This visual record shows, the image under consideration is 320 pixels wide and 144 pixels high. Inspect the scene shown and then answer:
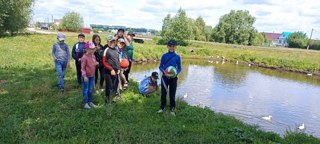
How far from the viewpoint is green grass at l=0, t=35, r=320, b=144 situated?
20.5ft

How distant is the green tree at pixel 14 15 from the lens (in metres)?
30.9

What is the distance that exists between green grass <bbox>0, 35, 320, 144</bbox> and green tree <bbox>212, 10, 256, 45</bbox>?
61.5 m

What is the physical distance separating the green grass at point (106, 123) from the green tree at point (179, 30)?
136 feet

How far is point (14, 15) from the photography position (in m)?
33.4

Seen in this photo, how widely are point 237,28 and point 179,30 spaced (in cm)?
2250

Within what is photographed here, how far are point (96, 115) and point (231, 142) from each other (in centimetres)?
328

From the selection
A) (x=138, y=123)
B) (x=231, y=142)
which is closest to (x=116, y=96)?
(x=138, y=123)

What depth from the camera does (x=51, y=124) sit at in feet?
22.2

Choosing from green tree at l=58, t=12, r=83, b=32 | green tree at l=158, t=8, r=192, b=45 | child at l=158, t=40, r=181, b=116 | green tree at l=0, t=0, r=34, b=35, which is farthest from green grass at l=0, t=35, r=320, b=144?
green tree at l=58, t=12, r=83, b=32

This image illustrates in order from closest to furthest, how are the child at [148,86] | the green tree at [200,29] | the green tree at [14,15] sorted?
the child at [148,86], the green tree at [14,15], the green tree at [200,29]

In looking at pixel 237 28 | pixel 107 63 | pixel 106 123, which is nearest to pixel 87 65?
pixel 107 63

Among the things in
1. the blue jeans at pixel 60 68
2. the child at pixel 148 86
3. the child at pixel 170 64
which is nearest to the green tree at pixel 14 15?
the blue jeans at pixel 60 68

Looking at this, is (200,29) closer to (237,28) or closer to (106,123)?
(237,28)

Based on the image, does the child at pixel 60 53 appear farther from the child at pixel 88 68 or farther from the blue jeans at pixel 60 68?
the child at pixel 88 68
